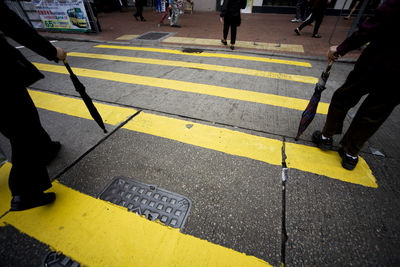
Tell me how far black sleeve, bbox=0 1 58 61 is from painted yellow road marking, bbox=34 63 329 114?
8.13 feet

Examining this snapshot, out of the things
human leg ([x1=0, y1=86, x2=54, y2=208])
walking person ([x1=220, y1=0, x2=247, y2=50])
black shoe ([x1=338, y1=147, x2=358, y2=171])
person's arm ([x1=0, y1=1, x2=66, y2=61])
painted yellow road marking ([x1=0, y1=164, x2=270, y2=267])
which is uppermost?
person's arm ([x1=0, y1=1, x2=66, y2=61])

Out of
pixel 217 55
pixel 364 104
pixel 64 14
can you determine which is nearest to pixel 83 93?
pixel 364 104

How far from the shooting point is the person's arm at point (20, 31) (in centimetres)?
146

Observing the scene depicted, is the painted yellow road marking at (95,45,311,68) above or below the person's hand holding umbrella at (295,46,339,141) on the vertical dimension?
below

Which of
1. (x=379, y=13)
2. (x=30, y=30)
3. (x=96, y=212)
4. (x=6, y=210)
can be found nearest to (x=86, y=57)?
(x=30, y=30)

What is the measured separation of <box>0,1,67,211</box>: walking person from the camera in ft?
5.05

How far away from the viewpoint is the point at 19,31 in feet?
5.08

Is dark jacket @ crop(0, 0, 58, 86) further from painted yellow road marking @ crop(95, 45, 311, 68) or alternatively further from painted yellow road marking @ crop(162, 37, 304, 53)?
painted yellow road marking @ crop(162, 37, 304, 53)

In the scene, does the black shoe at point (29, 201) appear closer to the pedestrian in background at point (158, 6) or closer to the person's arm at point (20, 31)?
the person's arm at point (20, 31)

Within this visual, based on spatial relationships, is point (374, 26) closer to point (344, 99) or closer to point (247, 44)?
point (344, 99)

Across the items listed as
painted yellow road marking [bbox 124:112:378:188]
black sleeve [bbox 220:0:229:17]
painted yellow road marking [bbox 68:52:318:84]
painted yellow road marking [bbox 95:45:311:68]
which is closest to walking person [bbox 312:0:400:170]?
painted yellow road marking [bbox 124:112:378:188]

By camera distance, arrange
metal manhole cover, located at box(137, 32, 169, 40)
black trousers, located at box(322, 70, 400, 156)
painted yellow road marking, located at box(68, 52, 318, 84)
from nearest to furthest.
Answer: black trousers, located at box(322, 70, 400, 156) → painted yellow road marking, located at box(68, 52, 318, 84) → metal manhole cover, located at box(137, 32, 169, 40)

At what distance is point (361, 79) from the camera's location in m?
1.93

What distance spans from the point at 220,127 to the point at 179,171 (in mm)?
1064
